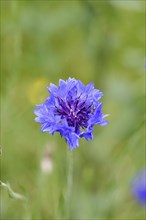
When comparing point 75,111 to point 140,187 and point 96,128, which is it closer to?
point 140,187

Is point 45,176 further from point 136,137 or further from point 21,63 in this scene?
point 21,63

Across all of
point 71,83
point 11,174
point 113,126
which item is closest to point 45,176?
point 11,174

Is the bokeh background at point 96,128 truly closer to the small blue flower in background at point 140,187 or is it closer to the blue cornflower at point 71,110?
the small blue flower in background at point 140,187

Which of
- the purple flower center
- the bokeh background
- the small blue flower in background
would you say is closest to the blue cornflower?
the purple flower center

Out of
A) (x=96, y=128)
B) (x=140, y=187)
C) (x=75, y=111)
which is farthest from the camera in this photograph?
(x=96, y=128)

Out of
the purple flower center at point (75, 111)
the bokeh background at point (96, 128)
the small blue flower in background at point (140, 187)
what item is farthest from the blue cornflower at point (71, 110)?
the small blue flower in background at point (140, 187)

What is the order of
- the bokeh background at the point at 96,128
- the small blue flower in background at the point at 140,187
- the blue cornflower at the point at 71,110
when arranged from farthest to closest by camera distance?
1. the small blue flower in background at the point at 140,187
2. the bokeh background at the point at 96,128
3. the blue cornflower at the point at 71,110

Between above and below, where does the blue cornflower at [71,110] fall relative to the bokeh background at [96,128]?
below

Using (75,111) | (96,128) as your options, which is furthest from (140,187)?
(75,111)
